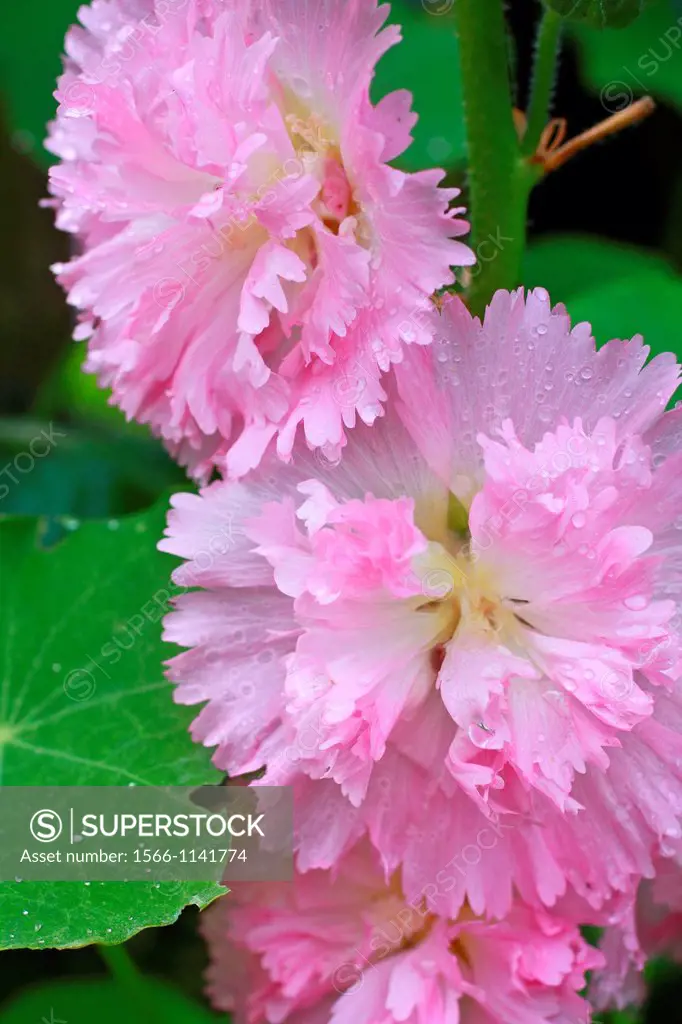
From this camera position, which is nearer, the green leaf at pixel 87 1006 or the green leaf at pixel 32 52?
the green leaf at pixel 87 1006

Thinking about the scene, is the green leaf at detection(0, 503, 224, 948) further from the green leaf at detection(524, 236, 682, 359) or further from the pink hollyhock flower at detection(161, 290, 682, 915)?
the green leaf at detection(524, 236, 682, 359)

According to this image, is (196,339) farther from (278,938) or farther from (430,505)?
(278,938)

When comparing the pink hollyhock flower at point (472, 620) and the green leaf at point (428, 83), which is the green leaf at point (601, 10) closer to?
the pink hollyhock flower at point (472, 620)

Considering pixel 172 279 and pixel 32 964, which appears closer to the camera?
pixel 172 279

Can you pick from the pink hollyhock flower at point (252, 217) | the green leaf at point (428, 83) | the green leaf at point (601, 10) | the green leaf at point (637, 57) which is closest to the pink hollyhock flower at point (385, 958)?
the pink hollyhock flower at point (252, 217)

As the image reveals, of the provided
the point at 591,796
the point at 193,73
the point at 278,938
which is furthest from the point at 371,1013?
the point at 193,73

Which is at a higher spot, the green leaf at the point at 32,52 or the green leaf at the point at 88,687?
the green leaf at the point at 32,52
